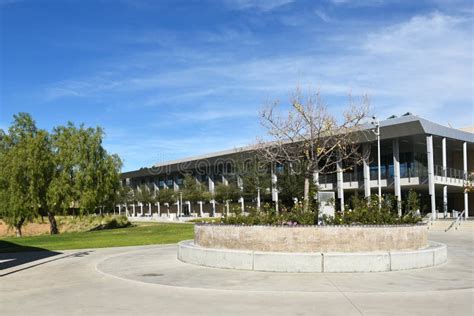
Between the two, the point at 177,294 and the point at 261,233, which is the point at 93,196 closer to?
the point at 261,233

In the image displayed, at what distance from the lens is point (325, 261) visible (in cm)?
1212

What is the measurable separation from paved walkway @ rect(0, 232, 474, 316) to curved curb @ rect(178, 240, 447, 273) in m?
0.33

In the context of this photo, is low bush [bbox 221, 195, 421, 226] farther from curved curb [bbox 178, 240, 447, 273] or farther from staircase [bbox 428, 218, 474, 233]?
staircase [bbox 428, 218, 474, 233]

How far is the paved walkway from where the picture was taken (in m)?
8.14

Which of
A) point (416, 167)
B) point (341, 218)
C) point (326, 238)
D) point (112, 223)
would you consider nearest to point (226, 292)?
point (326, 238)

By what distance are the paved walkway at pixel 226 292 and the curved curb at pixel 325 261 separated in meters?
0.33

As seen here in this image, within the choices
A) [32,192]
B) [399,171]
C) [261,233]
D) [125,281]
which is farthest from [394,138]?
[125,281]

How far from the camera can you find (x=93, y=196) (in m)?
42.3

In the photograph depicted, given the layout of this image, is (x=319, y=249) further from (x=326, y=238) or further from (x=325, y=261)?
(x=325, y=261)

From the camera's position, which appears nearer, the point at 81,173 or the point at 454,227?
the point at 454,227

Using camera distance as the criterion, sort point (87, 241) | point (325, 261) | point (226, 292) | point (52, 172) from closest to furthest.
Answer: point (226, 292)
point (325, 261)
point (87, 241)
point (52, 172)

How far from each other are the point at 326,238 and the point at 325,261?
0.94 m

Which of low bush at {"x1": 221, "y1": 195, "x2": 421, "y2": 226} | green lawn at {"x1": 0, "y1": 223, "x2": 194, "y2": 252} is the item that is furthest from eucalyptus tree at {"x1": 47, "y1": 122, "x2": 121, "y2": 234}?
low bush at {"x1": 221, "y1": 195, "x2": 421, "y2": 226}

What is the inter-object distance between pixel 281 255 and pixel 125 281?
3.78m
